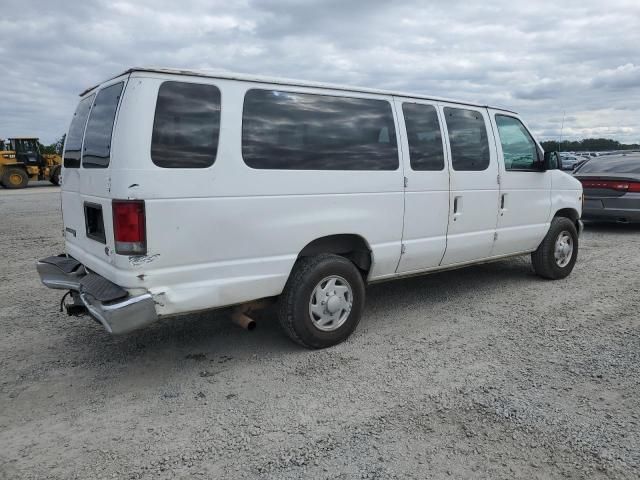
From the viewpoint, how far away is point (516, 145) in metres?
5.99

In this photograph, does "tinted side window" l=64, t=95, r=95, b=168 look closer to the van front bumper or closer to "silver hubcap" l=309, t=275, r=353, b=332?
the van front bumper

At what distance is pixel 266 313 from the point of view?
541cm

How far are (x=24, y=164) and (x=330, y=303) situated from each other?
85.0 ft

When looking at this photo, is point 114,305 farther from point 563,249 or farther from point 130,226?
point 563,249

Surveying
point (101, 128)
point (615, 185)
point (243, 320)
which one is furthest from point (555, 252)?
point (101, 128)

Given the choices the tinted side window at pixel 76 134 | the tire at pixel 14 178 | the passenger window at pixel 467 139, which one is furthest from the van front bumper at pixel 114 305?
the tire at pixel 14 178

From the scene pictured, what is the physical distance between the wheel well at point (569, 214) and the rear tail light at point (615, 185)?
4045 millimetres

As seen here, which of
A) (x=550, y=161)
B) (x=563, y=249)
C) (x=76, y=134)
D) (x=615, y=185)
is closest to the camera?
(x=76, y=134)

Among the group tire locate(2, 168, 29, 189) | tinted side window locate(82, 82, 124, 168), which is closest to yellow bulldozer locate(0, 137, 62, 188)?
tire locate(2, 168, 29, 189)

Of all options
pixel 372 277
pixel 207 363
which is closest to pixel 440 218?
pixel 372 277

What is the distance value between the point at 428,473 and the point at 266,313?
291 centimetres

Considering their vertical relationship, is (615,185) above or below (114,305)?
above

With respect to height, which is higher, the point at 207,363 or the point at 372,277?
the point at 372,277

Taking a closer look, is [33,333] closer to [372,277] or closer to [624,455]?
[372,277]
